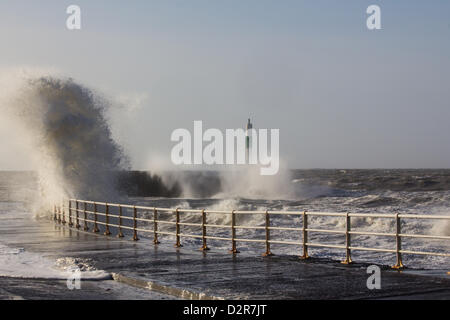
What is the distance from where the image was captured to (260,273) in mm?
12508

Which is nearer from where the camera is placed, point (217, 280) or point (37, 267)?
point (217, 280)

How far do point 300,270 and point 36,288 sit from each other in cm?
→ 447

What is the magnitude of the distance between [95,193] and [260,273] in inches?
1161

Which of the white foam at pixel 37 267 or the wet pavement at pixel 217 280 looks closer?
the wet pavement at pixel 217 280

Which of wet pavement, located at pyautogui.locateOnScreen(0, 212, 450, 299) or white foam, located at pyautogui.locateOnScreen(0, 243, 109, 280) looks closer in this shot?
wet pavement, located at pyautogui.locateOnScreen(0, 212, 450, 299)

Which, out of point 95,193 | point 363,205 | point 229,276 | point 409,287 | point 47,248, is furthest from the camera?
point 363,205

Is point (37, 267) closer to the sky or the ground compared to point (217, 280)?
closer to the ground

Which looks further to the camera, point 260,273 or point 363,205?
point 363,205
